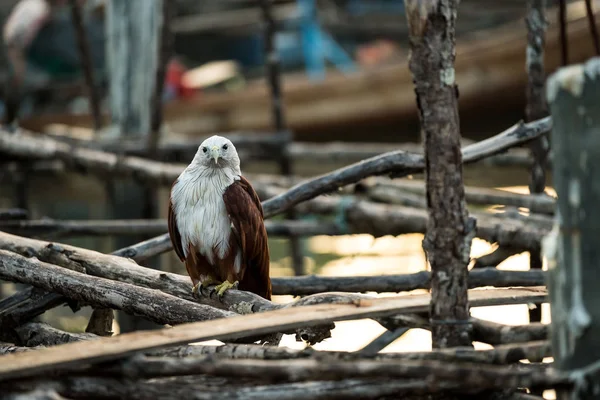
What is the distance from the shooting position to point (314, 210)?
5.68 m

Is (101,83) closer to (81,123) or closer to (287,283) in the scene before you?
(81,123)

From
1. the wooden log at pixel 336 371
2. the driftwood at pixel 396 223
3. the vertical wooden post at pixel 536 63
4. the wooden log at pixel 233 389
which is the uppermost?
the vertical wooden post at pixel 536 63

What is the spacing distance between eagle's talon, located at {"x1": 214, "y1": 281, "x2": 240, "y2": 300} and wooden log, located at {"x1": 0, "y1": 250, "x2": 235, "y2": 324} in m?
0.38

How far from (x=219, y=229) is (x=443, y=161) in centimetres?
142

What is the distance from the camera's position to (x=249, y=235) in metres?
3.71

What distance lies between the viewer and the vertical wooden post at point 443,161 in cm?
254

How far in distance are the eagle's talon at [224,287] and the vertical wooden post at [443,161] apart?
3.75 ft

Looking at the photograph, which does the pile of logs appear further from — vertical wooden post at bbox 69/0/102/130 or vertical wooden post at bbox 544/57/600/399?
vertical wooden post at bbox 69/0/102/130

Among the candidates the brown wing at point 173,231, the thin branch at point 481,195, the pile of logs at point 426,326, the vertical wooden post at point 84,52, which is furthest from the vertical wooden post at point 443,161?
the vertical wooden post at point 84,52

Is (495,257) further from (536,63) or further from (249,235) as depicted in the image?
(249,235)

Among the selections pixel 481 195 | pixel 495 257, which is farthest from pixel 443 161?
pixel 481 195

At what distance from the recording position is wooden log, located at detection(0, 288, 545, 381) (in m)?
2.39

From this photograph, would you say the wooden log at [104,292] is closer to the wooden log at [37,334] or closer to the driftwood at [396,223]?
the wooden log at [37,334]

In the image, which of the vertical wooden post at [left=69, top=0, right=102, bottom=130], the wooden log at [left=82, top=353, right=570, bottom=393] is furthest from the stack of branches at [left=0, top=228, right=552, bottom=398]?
the vertical wooden post at [left=69, top=0, right=102, bottom=130]
